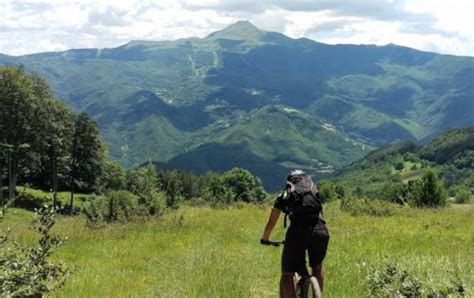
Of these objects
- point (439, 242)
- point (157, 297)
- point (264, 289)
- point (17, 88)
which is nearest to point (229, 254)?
point (264, 289)

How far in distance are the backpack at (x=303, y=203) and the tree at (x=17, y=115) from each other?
6237 centimetres

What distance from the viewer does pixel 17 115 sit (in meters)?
65.5

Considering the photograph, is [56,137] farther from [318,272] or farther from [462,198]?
[462,198]

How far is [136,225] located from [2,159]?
2198 inches

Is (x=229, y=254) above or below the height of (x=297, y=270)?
below

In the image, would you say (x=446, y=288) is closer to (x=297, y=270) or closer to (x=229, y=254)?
(x=297, y=270)

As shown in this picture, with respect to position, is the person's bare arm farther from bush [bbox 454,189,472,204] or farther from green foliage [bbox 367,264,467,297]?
bush [bbox 454,189,472,204]

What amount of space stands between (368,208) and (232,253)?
11398 millimetres

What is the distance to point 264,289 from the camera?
10.2 meters

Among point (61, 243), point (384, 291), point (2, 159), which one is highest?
point (61, 243)

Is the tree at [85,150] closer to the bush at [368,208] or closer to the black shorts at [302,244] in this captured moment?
the bush at [368,208]

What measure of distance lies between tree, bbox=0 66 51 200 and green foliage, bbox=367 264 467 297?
61.9 meters

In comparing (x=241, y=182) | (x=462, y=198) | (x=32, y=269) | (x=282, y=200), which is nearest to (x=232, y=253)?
(x=282, y=200)

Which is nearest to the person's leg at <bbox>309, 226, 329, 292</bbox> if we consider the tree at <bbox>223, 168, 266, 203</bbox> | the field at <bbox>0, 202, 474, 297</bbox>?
the field at <bbox>0, 202, 474, 297</bbox>
